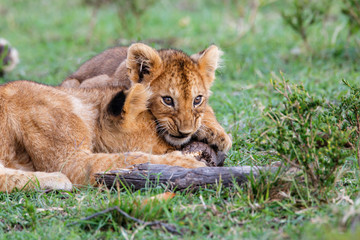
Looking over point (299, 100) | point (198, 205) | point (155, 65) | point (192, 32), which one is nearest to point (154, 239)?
point (198, 205)

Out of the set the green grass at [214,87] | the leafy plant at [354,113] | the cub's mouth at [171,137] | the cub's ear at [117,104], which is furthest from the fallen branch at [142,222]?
the leafy plant at [354,113]

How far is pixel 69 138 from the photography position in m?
4.17

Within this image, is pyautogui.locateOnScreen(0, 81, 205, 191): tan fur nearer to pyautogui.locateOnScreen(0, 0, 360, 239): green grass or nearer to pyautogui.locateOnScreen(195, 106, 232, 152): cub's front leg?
pyautogui.locateOnScreen(0, 0, 360, 239): green grass

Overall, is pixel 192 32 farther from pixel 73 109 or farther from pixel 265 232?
pixel 265 232

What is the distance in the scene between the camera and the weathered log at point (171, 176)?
368 cm

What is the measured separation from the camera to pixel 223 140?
4.71 m

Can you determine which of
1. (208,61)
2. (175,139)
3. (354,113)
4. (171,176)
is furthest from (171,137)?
(354,113)

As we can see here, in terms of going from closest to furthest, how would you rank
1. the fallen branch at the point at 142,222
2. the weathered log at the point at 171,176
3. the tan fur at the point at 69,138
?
the fallen branch at the point at 142,222, the weathered log at the point at 171,176, the tan fur at the point at 69,138

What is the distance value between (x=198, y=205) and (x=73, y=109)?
164cm

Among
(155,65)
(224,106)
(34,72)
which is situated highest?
A: (155,65)

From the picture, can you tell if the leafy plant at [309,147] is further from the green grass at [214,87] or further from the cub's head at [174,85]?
the cub's head at [174,85]

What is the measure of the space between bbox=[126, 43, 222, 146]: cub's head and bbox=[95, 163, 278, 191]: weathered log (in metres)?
0.72

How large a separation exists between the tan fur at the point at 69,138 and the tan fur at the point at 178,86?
0.69 feet

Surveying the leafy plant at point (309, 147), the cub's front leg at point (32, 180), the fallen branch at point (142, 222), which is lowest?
the cub's front leg at point (32, 180)
